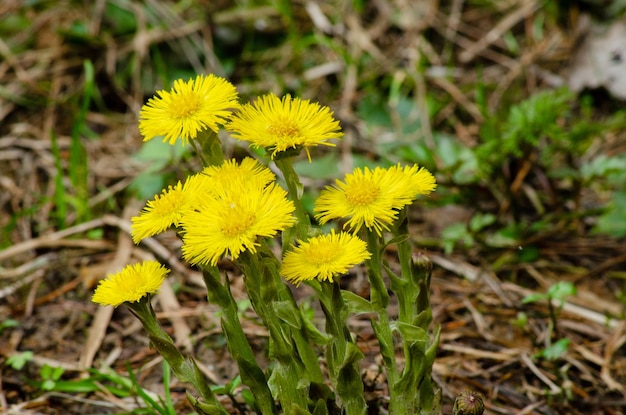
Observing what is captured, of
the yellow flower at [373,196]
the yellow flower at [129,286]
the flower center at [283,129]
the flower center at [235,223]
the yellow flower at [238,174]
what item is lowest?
the yellow flower at [129,286]

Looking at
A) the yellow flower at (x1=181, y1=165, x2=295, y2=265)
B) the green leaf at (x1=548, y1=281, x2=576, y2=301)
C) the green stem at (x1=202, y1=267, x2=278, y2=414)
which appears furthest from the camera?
the green leaf at (x1=548, y1=281, x2=576, y2=301)

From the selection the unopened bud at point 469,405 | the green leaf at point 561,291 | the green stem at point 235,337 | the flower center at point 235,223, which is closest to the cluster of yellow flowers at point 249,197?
the flower center at point 235,223

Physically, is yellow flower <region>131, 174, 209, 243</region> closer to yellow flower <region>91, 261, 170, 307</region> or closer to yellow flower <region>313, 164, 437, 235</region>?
yellow flower <region>91, 261, 170, 307</region>

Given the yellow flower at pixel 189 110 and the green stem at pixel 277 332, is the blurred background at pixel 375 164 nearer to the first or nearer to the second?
the yellow flower at pixel 189 110

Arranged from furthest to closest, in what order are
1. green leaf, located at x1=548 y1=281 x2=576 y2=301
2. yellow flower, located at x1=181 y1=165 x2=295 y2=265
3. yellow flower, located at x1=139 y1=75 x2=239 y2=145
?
green leaf, located at x1=548 y1=281 x2=576 y2=301, yellow flower, located at x1=139 y1=75 x2=239 y2=145, yellow flower, located at x1=181 y1=165 x2=295 y2=265

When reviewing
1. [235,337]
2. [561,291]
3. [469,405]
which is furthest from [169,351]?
[561,291]

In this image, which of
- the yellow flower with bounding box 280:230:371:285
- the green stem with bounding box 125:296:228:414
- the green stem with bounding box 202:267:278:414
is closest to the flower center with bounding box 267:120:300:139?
the yellow flower with bounding box 280:230:371:285

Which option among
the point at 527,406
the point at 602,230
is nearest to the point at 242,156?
the point at 527,406
